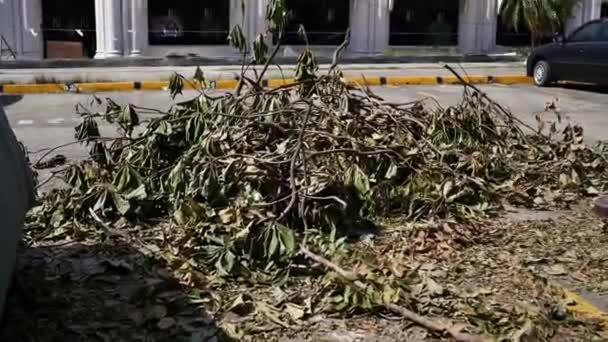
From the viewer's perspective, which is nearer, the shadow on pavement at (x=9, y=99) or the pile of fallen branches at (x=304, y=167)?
the pile of fallen branches at (x=304, y=167)

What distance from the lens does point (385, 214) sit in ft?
21.2

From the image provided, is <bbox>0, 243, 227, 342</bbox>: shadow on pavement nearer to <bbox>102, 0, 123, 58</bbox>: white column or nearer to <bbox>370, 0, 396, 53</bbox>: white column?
<bbox>102, 0, 123, 58</bbox>: white column

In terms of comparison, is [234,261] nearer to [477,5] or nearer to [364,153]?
[364,153]

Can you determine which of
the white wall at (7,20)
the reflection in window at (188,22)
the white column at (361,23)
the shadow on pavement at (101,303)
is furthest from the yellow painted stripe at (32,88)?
the shadow on pavement at (101,303)

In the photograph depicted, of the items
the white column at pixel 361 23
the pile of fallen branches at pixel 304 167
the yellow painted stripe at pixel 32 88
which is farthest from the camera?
the white column at pixel 361 23

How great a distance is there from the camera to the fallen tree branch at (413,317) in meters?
4.25

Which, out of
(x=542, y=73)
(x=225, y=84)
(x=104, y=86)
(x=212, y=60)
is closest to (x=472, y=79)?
(x=542, y=73)

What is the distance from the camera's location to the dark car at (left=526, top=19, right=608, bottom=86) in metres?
16.8

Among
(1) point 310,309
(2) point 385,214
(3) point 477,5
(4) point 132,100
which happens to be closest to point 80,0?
(4) point 132,100

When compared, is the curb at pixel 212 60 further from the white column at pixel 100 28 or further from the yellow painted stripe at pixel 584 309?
the yellow painted stripe at pixel 584 309

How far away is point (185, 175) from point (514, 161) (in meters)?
3.20

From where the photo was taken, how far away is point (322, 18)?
84.7 ft

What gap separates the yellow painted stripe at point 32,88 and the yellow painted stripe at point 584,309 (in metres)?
14.0

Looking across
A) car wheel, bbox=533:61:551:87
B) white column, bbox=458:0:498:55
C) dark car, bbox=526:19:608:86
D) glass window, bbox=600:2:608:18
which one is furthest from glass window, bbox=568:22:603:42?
glass window, bbox=600:2:608:18
